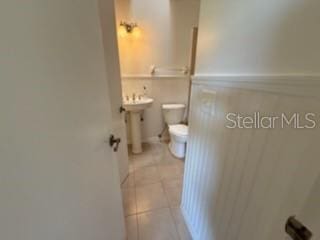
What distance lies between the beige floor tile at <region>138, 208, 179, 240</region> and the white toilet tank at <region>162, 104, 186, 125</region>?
5.09 feet

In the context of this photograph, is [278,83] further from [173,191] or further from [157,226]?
[173,191]

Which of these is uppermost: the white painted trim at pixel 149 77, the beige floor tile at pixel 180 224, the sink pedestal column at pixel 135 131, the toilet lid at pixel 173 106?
the white painted trim at pixel 149 77

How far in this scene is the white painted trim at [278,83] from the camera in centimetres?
47

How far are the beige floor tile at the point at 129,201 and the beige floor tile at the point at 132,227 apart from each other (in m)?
0.06

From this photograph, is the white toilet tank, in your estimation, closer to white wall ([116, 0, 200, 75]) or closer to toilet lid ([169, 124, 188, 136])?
toilet lid ([169, 124, 188, 136])

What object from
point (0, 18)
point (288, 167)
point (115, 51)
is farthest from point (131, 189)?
point (0, 18)

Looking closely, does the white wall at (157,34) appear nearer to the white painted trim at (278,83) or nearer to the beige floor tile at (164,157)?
the beige floor tile at (164,157)

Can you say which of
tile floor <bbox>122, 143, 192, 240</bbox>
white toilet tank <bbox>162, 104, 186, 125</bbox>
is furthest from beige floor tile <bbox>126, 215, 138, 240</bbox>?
white toilet tank <bbox>162, 104, 186, 125</bbox>

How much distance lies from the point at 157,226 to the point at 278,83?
1.48 meters

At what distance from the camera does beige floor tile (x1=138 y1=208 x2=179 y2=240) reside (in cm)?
138

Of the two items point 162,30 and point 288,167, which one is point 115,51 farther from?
point 288,167

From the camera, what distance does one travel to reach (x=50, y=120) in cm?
47

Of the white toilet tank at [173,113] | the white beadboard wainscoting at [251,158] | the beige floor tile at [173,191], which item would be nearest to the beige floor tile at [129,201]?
the beige floor tile at [173,191]

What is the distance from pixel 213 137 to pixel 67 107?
0.81 m
